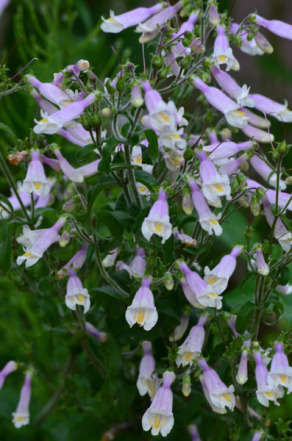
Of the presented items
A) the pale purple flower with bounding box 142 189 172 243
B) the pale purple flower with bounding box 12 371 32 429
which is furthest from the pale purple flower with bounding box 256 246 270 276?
the pale purple flower with bounding box 12 371 32 429

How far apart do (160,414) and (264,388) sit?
0.35 ft

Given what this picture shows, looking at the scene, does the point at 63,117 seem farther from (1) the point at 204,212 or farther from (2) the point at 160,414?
(2) the point at 160,414

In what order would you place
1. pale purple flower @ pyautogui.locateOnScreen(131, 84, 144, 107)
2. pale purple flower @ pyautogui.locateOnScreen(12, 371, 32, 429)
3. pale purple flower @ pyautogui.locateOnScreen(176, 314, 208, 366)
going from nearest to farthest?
pale purple flower @ pyautogui.locateOnScreen(131, 84, 144, 107)
pale purple flower @ pyautogui.locateOnScreen(176, 314, 208, 366)
pale purple flower @ pyautogui.locateOnScreen(12, 371, 32, 429)

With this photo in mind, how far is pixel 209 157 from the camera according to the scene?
0.66 m

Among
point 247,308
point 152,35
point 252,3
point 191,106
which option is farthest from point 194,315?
point 252,3

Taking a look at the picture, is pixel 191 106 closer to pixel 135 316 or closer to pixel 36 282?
pixel 36 282

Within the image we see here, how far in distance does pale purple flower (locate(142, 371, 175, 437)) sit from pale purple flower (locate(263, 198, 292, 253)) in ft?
0.61

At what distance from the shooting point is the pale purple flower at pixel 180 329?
73cm

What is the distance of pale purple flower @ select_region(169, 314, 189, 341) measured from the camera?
0.73m

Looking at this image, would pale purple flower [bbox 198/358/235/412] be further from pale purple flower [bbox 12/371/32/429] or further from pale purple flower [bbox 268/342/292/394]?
pale purple flower [bbox 12/371/32/429]

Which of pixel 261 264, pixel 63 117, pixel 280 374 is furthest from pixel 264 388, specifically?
pixel 63 117

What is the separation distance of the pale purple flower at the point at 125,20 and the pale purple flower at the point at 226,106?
102 mm

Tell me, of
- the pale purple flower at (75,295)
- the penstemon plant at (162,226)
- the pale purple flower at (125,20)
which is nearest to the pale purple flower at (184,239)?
the penstemon plant at (162,226)

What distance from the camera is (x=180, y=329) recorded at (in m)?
0.74
